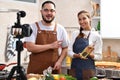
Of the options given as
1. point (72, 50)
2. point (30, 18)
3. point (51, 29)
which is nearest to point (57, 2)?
point (30, 18)

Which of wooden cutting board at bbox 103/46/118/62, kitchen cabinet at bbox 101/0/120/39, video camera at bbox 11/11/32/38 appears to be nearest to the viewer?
video camera at bbox 11/11/32/38

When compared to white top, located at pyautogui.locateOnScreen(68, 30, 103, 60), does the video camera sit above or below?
above

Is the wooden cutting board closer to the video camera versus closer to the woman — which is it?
the woman

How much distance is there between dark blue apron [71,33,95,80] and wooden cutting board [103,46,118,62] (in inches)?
71.6

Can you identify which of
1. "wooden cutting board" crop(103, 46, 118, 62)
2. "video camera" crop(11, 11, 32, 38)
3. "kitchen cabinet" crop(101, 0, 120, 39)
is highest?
"kitchen cabinet" crop(101, 0, 120, 39)

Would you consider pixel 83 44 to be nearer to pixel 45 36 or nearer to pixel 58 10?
pixel 45 36

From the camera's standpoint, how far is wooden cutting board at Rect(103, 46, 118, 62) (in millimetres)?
4043

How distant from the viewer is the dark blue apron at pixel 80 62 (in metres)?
2.24

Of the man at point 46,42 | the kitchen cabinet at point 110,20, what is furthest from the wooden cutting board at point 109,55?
the man at point 46,42

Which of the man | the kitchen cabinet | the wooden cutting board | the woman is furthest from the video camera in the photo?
the wooden cutting board

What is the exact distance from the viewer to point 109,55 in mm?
4121

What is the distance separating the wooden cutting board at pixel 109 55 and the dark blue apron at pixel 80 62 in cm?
182

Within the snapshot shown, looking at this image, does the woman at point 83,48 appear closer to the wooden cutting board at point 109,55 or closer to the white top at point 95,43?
the white top at point 95,43

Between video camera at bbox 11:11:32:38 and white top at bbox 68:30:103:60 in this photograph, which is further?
white top at bbox 68:30:103:60
